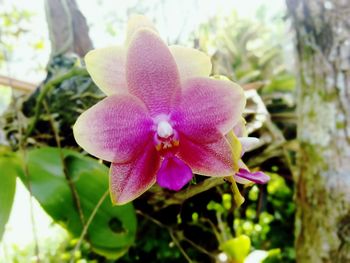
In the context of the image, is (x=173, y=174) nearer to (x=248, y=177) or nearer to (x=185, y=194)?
(x=248, y=177)

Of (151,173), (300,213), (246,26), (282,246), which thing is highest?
(151,173)

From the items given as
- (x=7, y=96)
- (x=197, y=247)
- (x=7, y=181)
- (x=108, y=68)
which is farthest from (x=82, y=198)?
(x=7, y=96)

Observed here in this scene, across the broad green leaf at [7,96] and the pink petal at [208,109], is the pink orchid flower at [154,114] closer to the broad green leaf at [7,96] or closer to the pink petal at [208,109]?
the pink petal at [208,109]

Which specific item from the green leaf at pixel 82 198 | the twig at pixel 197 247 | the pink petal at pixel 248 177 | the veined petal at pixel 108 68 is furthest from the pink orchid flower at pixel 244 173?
the twig at pixel 197 247

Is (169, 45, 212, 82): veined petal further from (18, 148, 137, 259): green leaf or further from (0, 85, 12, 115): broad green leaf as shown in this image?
(0, 85, 12, 115): broad green leaf

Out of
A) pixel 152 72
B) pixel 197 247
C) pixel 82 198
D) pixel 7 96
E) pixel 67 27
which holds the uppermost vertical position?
pixel 152 72

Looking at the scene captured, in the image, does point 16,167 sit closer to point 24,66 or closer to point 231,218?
point 231,218

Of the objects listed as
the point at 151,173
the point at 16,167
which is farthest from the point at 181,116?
the point at 16,167
